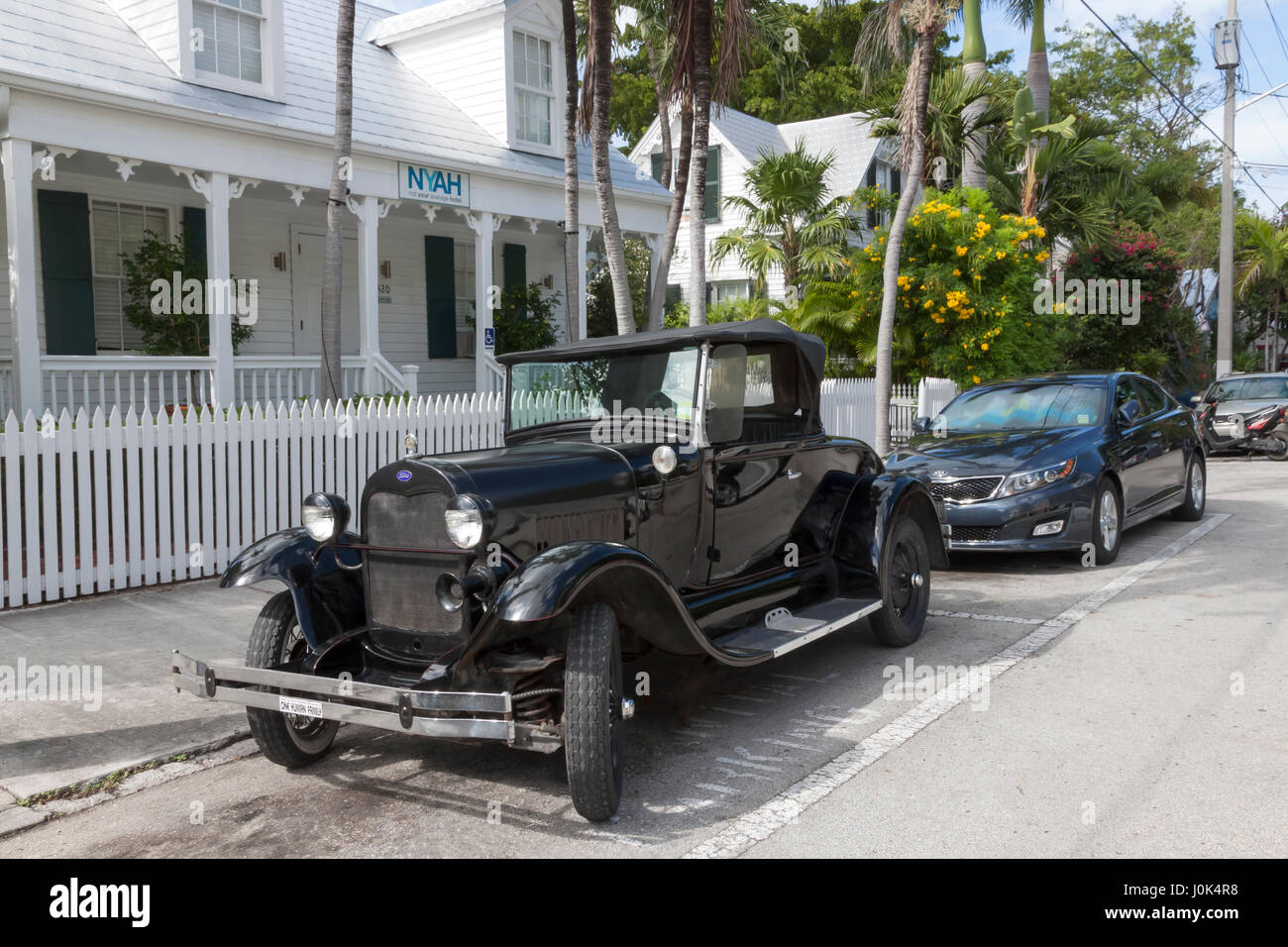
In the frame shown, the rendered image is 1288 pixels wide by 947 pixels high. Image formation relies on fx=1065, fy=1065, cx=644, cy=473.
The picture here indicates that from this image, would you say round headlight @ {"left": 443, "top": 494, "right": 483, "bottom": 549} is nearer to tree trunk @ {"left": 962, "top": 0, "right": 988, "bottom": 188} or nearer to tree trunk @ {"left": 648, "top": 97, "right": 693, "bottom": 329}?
tree trunk @ {"left": 648, "top": 97, "right": 693, "bottom": 329}

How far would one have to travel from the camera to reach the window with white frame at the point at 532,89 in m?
17.4

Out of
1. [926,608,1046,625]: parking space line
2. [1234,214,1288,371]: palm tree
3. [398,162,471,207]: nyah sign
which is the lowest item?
[926,608,1046,625]: parking space line

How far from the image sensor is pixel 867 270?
17406 mm

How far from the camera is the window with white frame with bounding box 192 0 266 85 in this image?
43.3 ft

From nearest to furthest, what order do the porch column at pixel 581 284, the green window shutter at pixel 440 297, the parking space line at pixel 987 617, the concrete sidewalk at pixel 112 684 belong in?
the concrete sidewalk at pixel 112 684, the parking space line at pixel 987 617, the porch column at pixel 581 284, the green window shutter at pixel 440 297

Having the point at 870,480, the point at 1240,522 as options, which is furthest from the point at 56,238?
the point at 1240,522

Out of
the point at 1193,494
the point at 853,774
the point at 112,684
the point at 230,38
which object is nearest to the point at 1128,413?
the point at 1193,494

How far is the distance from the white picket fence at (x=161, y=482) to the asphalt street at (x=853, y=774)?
213 centimetres

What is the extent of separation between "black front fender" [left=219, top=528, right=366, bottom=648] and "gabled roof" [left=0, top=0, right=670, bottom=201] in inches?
319

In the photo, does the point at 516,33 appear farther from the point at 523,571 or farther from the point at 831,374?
the point at 523,571

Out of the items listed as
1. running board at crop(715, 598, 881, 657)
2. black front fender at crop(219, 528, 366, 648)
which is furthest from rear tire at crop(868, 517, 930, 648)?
black front fender at crop(219, 528, 366, 648)

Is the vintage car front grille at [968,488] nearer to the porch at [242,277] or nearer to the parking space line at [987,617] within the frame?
the parking space line at [987,617]

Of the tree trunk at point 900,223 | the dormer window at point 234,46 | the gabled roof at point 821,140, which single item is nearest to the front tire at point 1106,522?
the tree trunk at point 900,223

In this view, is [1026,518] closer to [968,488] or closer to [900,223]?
[968,488]
